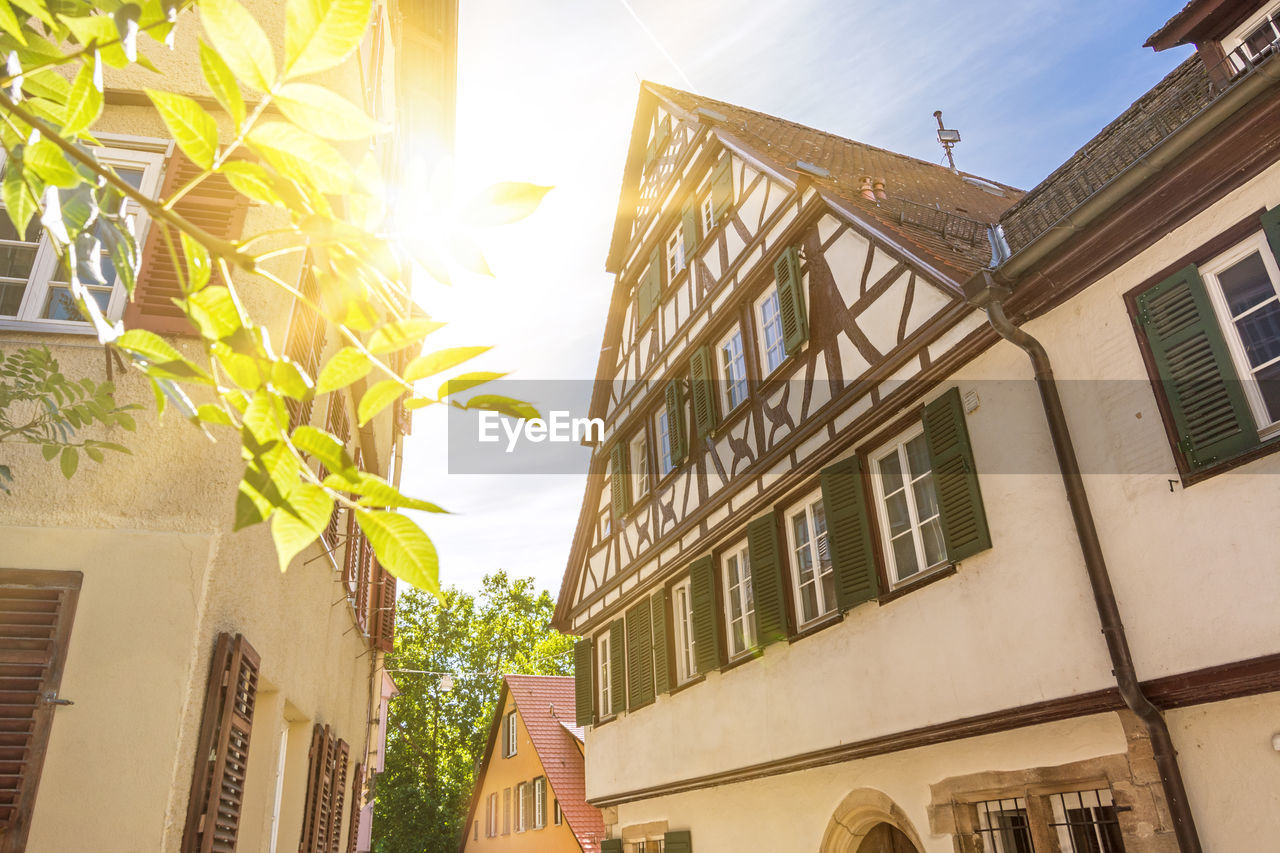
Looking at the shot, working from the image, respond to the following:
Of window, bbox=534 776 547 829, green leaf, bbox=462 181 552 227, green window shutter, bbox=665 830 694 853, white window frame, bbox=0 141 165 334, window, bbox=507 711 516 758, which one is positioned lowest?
green window shutter, bbox=665 830 694 853

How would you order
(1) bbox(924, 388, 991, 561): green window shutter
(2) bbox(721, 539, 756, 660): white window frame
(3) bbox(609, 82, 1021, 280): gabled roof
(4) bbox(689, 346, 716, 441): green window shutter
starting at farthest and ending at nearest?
(4) bbox(689, 346, 716, 441): green window shutter < (2) bbox(721, 539, 756, 660): white window frame < (3) bbox(609, 82, 1021, 280): gabled roof < (1) bbox(924, 388, 991, 561): green window shutter

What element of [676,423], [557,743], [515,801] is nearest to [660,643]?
[676,423]

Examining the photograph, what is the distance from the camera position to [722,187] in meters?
12.2

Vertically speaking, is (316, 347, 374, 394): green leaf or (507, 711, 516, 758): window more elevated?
(507, 711, 516, 758): window

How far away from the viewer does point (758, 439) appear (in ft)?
33.7

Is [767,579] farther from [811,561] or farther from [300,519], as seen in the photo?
[300,519]

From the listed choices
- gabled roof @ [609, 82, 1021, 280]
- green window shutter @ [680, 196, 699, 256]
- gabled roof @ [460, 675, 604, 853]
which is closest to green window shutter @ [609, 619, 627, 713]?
green window shutter @ [680, 196, 699, 256]

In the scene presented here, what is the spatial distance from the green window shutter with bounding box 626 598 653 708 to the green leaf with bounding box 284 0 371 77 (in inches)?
463

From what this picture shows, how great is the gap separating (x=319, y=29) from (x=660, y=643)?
11.5 meters

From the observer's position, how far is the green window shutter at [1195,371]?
5422 mm

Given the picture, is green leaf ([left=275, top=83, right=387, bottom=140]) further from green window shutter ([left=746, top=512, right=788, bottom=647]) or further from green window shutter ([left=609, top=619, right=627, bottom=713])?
green window shutter ([left=609, top=619, right=627, bottom=713])

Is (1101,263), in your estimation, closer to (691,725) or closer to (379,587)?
(691,725)

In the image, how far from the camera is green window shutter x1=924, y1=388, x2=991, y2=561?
702 cm

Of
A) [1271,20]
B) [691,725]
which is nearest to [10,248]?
[1271,20]
